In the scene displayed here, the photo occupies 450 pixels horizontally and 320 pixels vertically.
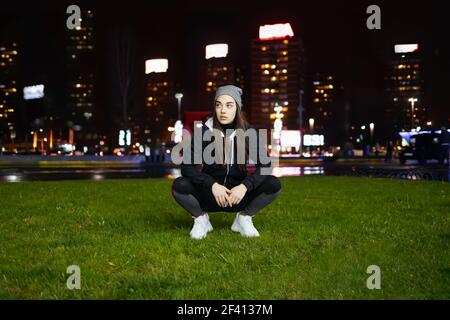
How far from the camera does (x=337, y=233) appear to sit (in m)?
7.18

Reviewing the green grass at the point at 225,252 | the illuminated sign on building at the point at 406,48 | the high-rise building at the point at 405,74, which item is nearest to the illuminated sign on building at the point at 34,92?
the green grass at the point at 225,252

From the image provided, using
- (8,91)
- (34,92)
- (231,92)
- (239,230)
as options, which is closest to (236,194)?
(239,230)

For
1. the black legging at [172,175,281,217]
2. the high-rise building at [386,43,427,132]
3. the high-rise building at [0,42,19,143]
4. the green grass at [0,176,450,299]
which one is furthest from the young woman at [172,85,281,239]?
the high-rise building at [386,43,427,132]

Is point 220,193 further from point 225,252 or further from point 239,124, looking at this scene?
point 239,124

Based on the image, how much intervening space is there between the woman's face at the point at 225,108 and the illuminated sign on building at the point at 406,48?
163m

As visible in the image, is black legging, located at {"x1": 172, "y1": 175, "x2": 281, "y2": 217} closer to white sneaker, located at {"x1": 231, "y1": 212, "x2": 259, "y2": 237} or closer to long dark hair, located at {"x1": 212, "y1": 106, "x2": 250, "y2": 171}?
white sneaker, located at {"x1": 231, "y1": 212, "x2": 259, "y2": 237}

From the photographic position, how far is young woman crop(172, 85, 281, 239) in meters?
6.57

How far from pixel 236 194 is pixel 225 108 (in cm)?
115

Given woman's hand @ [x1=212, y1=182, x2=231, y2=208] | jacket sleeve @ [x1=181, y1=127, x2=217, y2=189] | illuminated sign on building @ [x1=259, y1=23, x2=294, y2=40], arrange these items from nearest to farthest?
woman's hand @ [x1=212, y1=182, x2=231, y2=208] < jacket sleeve @ [x1=181, y1=127, x2=217, y2=189] < illuminated sign on building @ [x1=259, y1=23, x2=294, y2=40]

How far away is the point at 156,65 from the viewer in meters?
122

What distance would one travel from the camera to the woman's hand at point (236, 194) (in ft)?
20.8

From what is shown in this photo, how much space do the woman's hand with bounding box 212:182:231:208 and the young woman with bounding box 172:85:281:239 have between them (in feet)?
0.08
